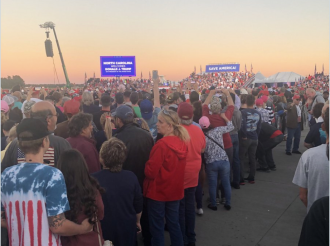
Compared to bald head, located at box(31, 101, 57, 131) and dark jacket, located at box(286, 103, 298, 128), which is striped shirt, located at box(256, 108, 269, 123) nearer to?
dark jacket, located at box(286, 103, 298, 128)

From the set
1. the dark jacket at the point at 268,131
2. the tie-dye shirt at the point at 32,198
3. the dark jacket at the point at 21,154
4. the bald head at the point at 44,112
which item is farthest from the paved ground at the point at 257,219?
the tie-dye shirt at the point at 32,198

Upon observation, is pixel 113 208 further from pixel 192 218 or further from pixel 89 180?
pixel 192 218

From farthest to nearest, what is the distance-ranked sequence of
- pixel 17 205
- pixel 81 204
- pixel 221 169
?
1. pixel 221 169
2. pixel 81 204
3. pixel 17 205

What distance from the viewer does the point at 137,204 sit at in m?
2.84

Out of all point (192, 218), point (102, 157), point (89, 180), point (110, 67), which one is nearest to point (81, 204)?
point (89, 180)

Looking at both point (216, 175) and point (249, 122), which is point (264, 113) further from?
point (216, 175)

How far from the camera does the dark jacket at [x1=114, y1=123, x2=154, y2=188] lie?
342 cm

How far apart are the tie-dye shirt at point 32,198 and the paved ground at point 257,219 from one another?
256cm

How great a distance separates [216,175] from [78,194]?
3166mm

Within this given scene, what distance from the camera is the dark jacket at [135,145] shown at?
11.2 ft

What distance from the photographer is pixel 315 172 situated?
99.5 inches

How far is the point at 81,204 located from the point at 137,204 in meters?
0.94

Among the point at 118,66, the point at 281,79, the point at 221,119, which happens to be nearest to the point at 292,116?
the point at 221,119

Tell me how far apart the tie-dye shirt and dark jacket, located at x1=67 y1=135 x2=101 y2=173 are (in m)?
1.38
